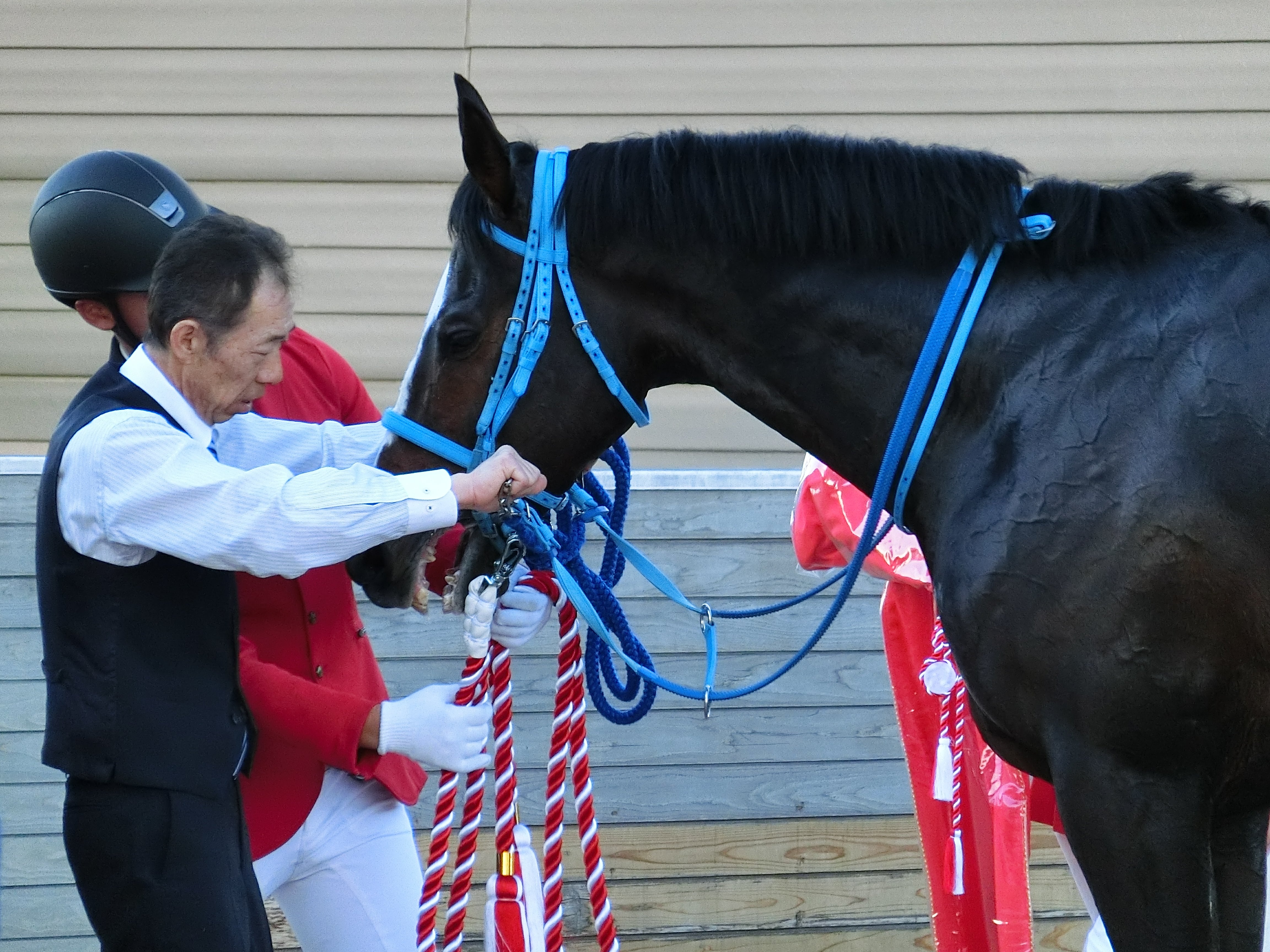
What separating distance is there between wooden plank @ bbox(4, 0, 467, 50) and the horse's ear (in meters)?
1.85

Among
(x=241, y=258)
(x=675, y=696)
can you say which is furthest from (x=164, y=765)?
(x=675, y=696)

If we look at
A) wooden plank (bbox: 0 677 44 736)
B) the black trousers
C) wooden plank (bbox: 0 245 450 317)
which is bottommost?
wooden plank (bbox: 0 677 44 736)

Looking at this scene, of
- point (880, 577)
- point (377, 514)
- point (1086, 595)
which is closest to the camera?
point (1086, 595)

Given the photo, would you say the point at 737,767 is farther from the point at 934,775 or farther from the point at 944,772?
the point at 944,772

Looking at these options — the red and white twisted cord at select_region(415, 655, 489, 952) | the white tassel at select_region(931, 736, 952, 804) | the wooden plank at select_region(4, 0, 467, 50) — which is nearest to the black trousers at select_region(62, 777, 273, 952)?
the red and white twisted cord at select_region(415, 655, 489, 952)

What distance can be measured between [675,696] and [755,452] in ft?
2.47

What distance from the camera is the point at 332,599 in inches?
82.0

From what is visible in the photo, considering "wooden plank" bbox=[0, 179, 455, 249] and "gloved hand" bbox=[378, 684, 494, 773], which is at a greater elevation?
"wooden plank" bbox=[0, 179, 455, 249]

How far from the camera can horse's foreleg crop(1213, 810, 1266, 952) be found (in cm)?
175

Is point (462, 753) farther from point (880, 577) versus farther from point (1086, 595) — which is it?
point (880, 577)

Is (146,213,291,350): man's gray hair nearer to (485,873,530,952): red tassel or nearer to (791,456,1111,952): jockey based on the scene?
(485,873,530,952): red tassel

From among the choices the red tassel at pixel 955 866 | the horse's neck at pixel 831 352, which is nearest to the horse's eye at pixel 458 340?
the horse's neck at pixel 831 352

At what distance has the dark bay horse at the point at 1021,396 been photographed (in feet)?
5.07

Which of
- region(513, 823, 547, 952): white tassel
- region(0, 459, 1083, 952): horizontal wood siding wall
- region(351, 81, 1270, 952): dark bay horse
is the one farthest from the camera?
region(0, 459, 1083, 952): horizontal wood siding wall
